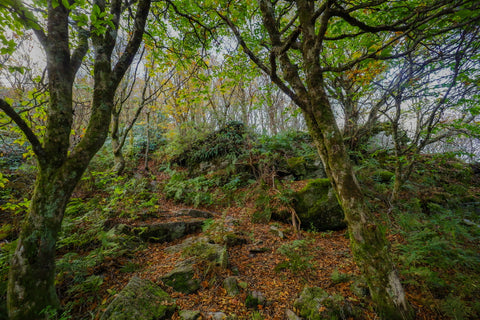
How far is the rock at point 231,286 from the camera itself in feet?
9.64

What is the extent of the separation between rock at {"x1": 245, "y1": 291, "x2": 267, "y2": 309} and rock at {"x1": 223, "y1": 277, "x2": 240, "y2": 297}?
0.23 meters

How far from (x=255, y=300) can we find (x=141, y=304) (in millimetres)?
1651

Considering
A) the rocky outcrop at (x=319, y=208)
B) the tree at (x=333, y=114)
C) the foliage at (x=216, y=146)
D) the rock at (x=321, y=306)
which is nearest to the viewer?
the tree at (x=333, y=114)

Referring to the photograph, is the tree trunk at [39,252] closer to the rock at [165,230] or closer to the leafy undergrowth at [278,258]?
the leafy undergrowth at [278,258]

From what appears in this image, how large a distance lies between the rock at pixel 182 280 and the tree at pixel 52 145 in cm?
147

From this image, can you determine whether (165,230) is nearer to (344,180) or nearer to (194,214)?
(194,214)

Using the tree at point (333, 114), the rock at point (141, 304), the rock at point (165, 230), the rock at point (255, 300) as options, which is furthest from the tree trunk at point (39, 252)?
the tree at point (333, 114)

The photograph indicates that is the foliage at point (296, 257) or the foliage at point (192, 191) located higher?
the foliage at point (192, 191)

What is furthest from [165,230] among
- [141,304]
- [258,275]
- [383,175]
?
[383,175]

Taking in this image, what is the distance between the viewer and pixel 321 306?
8.30ft

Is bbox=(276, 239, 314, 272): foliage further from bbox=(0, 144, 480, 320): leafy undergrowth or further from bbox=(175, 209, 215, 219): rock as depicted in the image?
bbox=(175, 209, 215, 219): rock

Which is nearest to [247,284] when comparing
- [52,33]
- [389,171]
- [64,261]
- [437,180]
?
[64,261]

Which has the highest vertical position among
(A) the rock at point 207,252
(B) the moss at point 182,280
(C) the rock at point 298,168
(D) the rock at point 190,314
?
(C) the rock at point 298,168

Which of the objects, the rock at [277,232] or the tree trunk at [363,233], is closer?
the tree trunk at [363,233]
